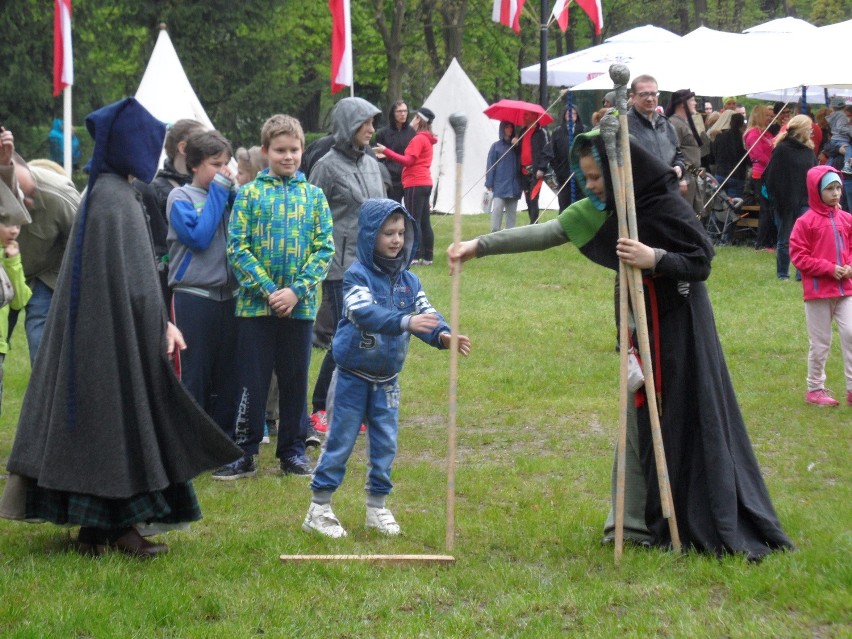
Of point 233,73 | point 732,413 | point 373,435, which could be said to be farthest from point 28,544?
point 233,73

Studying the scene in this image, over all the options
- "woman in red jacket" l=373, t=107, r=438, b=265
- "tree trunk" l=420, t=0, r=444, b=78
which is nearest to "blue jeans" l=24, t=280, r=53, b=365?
"woman in red jacket" l=373, t=107, r=438, b=265

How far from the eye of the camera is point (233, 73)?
28.5 m

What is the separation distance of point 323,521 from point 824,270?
15.1 feet

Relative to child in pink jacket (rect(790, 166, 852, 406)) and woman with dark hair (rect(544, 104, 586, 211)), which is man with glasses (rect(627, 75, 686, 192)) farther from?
woman with dark hair (rect(544, 104, 586, 211))

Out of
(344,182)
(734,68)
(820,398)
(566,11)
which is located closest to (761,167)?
(734,68)

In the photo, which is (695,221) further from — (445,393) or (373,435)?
(445,393)

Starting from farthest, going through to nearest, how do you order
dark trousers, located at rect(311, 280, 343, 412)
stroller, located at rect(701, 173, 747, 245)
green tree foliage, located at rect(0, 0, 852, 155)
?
green tree foliage, located at rect(0, 0, 852, 155) < stroller, located at rect(701, 173, 747, 245) < dark trousers, located at rect(311, 280, 343, 412)

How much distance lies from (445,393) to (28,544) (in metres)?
4.70

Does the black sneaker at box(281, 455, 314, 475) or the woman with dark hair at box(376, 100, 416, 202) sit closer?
the black sneaker at box(281, 455, 314, 475)

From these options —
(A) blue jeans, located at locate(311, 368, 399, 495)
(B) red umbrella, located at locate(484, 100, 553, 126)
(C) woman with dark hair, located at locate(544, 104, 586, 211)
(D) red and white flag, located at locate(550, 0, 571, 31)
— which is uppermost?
(D) red and white flag, located at locate(550, 0, 571, 31)

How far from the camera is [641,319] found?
16.4ft

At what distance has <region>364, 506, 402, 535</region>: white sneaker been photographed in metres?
5.86

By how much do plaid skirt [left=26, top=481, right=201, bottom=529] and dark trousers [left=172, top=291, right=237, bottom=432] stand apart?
1.91 m

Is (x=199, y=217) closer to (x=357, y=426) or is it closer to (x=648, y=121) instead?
(x=357, y=426)
